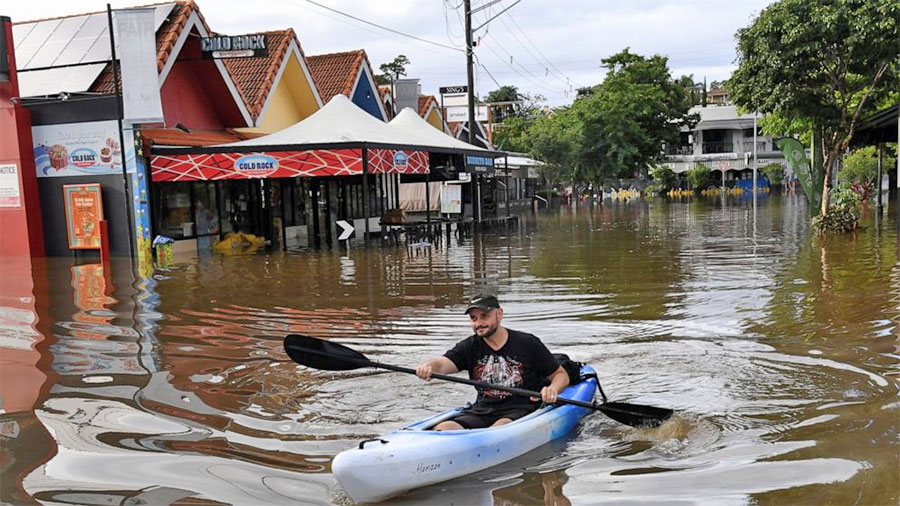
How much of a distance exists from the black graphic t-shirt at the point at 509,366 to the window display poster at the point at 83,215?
17.7 metres

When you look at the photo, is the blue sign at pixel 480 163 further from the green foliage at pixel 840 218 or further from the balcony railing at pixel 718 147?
the balcony railing at pixel 718 147

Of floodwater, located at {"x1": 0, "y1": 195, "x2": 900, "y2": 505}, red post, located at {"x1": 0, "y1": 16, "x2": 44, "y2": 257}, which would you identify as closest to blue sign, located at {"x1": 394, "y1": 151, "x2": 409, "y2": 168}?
floodwater, located at {"x1": 0, "y1": 195, "x2": 900, "y2": 505}

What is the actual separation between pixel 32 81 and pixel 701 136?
65.4m

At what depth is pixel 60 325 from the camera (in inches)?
494

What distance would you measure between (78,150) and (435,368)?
1813cm

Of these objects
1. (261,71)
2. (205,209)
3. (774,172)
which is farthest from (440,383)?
(774,172)

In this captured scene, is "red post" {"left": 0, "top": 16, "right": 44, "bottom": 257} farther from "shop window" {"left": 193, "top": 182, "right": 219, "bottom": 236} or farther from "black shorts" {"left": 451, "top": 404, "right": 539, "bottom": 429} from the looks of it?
"black shorts" {"left": 451, "top": 404, "right": 539, "bottom": 429}

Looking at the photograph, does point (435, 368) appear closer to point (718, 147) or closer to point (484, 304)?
point (484, 304)

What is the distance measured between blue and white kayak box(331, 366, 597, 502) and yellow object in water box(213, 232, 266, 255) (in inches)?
716

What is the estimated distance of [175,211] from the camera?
76.6 ft

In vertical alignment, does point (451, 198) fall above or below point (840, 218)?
above

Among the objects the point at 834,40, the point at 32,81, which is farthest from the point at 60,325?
the point at 834,40

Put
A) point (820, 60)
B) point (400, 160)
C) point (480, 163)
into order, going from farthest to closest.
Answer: point (480, 163) → point (400, 160) → point (820, 60)

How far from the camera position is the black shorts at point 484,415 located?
6.60m
